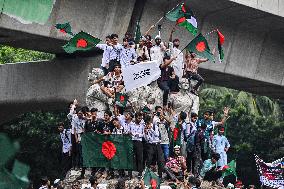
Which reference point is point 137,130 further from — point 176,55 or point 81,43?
point 176,55

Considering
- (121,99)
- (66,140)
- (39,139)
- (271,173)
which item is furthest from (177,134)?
(39,139)

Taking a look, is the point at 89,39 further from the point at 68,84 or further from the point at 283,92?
the point at 283,92

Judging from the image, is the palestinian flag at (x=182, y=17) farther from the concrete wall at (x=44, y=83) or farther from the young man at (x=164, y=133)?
the concrete wall at (x=44, y=83)

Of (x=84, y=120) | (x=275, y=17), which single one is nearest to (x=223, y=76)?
(x=275, y=17)

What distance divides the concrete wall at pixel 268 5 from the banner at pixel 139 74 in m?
4.02

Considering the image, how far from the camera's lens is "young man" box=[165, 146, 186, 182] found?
10867mm

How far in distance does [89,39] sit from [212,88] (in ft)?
58.2

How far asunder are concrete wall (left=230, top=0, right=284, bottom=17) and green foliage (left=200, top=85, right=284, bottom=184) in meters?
10.7

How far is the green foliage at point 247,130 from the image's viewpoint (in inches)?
1034

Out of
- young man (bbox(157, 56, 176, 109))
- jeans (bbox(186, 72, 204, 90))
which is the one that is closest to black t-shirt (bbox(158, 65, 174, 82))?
young man (bbox(157, 56, 176, 109))

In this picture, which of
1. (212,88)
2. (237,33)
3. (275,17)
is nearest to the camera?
(275,17)

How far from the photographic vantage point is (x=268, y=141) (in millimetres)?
26625

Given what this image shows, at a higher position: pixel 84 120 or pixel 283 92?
pixel 283 92

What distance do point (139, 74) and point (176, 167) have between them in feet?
6.25
